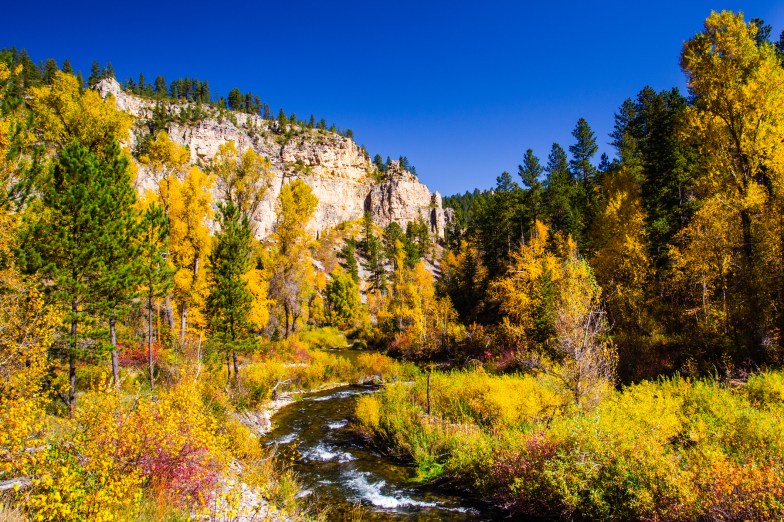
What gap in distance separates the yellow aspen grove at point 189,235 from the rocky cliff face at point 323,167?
89.0m

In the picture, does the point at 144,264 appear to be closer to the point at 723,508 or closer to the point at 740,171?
the point at 723,508

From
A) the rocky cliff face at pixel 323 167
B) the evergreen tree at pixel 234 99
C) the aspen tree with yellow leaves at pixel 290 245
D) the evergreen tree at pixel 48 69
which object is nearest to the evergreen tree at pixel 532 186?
the aspen tree with yellow leaves at pixel 290 245

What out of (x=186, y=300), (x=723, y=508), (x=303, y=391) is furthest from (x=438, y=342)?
(x=723, y=508)

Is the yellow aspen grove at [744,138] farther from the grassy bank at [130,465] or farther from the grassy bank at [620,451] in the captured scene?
the grassy bank at [130,465]

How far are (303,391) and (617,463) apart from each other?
2058cm

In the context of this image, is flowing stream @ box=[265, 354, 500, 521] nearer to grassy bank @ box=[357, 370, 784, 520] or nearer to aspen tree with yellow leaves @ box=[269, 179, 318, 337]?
grassy bank @ box=[357, 370, 784, 520]

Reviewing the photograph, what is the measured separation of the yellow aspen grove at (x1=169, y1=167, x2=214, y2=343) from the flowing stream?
10180 mm

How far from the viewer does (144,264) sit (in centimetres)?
1552

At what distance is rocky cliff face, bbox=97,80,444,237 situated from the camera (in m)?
122

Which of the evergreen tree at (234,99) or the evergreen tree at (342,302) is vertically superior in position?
the evergreen tree at (234,99)

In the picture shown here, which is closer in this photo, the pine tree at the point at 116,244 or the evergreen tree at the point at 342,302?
the pine tree at the point at 116,244

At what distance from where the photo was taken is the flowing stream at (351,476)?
35.2 ft

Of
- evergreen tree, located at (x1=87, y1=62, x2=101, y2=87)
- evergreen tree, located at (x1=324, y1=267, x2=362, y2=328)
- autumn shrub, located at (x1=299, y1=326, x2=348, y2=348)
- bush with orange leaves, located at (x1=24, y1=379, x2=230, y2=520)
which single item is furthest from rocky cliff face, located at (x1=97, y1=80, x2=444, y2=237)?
bush with orange leaves, located at (x1=24, y1=379, x2=230, y2=520)

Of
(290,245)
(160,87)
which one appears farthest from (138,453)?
(160,87)
